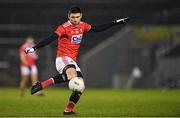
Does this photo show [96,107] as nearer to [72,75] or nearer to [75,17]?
[72,75]

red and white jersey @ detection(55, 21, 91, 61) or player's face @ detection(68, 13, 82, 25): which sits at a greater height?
player's face @ detection(68, 13, 82, 25)

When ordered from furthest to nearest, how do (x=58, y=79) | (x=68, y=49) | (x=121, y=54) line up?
(x=121, y=54) → (x=68, y=49) → (x=58, y=79)

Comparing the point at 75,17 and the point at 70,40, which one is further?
the point at 70,40

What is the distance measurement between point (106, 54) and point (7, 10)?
23.7 ft

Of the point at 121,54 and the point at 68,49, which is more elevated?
the point at 68,49

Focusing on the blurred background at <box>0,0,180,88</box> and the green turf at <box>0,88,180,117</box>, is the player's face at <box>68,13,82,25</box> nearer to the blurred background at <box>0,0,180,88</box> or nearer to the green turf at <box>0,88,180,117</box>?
the green turf at <box>0,88,180,117</box>

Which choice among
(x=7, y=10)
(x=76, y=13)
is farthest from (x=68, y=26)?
(x=7, y=10)

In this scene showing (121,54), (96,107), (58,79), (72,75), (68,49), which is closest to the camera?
(72,75)

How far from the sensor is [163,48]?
1262 inches

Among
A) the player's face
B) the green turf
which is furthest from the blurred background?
the player's face

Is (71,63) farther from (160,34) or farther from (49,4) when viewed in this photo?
(49,4)

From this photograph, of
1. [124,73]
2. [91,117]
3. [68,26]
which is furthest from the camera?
[124,73]

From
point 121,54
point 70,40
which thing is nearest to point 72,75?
point 70,40

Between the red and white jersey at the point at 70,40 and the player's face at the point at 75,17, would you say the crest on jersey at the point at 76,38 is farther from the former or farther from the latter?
the player's face at the point at 75,17
